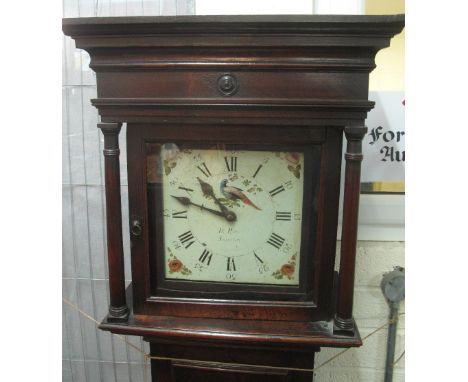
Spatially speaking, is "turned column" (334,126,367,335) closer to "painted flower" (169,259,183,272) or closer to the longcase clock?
the longcase clock

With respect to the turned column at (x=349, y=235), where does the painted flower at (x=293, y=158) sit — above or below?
above

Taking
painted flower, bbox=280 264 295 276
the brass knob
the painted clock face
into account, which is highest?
the brass knob

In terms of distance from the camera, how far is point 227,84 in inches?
24.5

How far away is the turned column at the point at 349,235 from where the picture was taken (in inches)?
24.8

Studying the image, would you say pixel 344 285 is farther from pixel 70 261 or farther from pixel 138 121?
pixel 70 261

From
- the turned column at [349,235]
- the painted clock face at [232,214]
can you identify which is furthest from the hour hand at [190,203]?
the turned column at [349,235]

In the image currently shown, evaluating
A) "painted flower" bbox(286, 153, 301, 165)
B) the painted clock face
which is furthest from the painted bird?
"painted flower" bbox(286, 153, 301, 165)

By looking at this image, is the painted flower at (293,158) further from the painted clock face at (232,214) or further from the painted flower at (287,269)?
the painted flower at (287,269)

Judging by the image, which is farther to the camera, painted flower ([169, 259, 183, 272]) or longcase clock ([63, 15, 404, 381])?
painted flower ([169, 259, 183, 272])

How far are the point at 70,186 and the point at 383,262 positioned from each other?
2.72 ft

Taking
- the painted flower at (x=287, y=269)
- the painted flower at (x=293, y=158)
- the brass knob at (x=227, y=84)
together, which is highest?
the brass knob at (x=227, y=84)

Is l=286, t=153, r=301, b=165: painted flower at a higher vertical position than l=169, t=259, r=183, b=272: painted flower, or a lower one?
higher

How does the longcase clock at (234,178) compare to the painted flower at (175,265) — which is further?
the painted flower at (175,265)

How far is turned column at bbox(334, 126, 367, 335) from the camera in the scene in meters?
0.63
